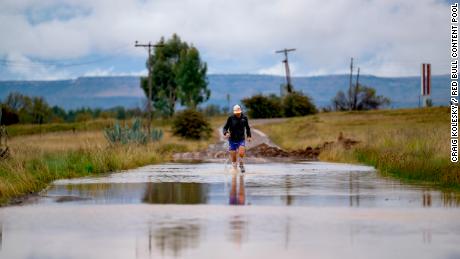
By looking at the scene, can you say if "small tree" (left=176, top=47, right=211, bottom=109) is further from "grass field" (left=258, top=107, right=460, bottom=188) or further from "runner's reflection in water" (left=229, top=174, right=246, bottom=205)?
"runner's reflection in water" (left=229, top=174, right=246, bottom=205)

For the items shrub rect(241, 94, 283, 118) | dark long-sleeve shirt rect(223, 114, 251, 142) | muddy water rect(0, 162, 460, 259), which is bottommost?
muddy water rect(0, 162, 460, 259)

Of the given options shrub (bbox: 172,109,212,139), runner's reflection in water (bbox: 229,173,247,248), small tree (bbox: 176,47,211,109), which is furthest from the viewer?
small tree (bbox: 176,47,211,109)

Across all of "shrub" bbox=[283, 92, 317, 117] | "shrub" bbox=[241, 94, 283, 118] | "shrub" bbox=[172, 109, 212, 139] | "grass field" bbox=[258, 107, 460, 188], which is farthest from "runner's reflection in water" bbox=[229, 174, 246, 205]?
"shrub" bbox=[283, 92, 317, 117]

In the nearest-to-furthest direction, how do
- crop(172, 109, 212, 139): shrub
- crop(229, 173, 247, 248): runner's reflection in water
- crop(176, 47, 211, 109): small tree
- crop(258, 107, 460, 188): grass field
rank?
crop(229, 173, 247, 248): runner's reflection in water → crop(258, 107, 460, 188): grass field → crop(172, 109, 212, 139): shrub → crop(176, 47, 211, 109): small tree

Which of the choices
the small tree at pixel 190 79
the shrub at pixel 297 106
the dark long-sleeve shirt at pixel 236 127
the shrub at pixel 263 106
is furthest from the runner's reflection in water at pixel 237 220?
the small tree at pixel 190 79

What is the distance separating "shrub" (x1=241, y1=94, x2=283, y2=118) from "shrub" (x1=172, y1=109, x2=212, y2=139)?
4307 cm

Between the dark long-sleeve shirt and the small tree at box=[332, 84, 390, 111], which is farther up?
the small tree at box=[332, 84, 390, 111]

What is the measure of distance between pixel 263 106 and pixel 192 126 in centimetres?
4569

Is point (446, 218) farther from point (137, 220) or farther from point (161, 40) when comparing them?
point (161, 40)

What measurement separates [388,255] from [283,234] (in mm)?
2164

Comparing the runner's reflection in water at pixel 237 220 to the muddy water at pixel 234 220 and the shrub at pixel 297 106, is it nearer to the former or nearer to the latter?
the muddy water at pixel 234 220

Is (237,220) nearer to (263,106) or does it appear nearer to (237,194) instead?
(237,194)

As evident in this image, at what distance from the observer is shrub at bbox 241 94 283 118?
4601 inches

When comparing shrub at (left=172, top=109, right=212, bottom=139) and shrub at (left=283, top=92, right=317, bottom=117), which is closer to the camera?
shrub at (left=172, top=109, right=212, bottom=139)
